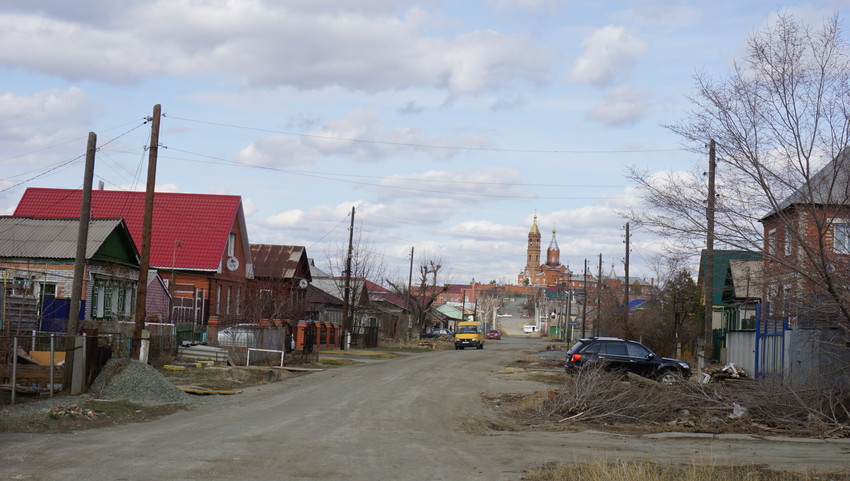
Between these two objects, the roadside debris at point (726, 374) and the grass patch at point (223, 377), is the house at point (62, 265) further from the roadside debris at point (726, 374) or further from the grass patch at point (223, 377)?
the roadside debris at point (726, 374)

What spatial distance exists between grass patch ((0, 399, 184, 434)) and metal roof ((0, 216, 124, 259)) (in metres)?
16.6

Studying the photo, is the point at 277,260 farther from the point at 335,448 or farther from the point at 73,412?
the point at 335,448

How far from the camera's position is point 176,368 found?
24203 mm

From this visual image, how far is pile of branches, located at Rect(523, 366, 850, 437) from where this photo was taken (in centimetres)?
1526

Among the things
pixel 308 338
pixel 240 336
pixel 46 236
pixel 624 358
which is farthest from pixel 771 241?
pixel 46 236

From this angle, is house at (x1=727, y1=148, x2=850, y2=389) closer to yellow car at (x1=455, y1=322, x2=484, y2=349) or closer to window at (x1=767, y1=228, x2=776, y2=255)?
window at (x1=767, y1=228, x2=776, y2=255)

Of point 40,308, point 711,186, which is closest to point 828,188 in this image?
point 711,186

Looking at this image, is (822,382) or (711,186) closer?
(711,186)

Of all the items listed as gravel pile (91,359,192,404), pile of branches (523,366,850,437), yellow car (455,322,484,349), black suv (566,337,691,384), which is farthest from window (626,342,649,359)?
yellow car (455,322,484,349)

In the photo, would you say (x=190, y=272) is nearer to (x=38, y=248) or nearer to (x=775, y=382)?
(x=38, y=248)

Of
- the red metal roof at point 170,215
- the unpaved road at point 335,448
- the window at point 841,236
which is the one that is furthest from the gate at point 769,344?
the red metal roof at point 170,215

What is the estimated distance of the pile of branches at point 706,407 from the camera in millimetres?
15258

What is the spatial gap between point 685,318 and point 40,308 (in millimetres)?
33271

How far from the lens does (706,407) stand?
1655 centimetres
